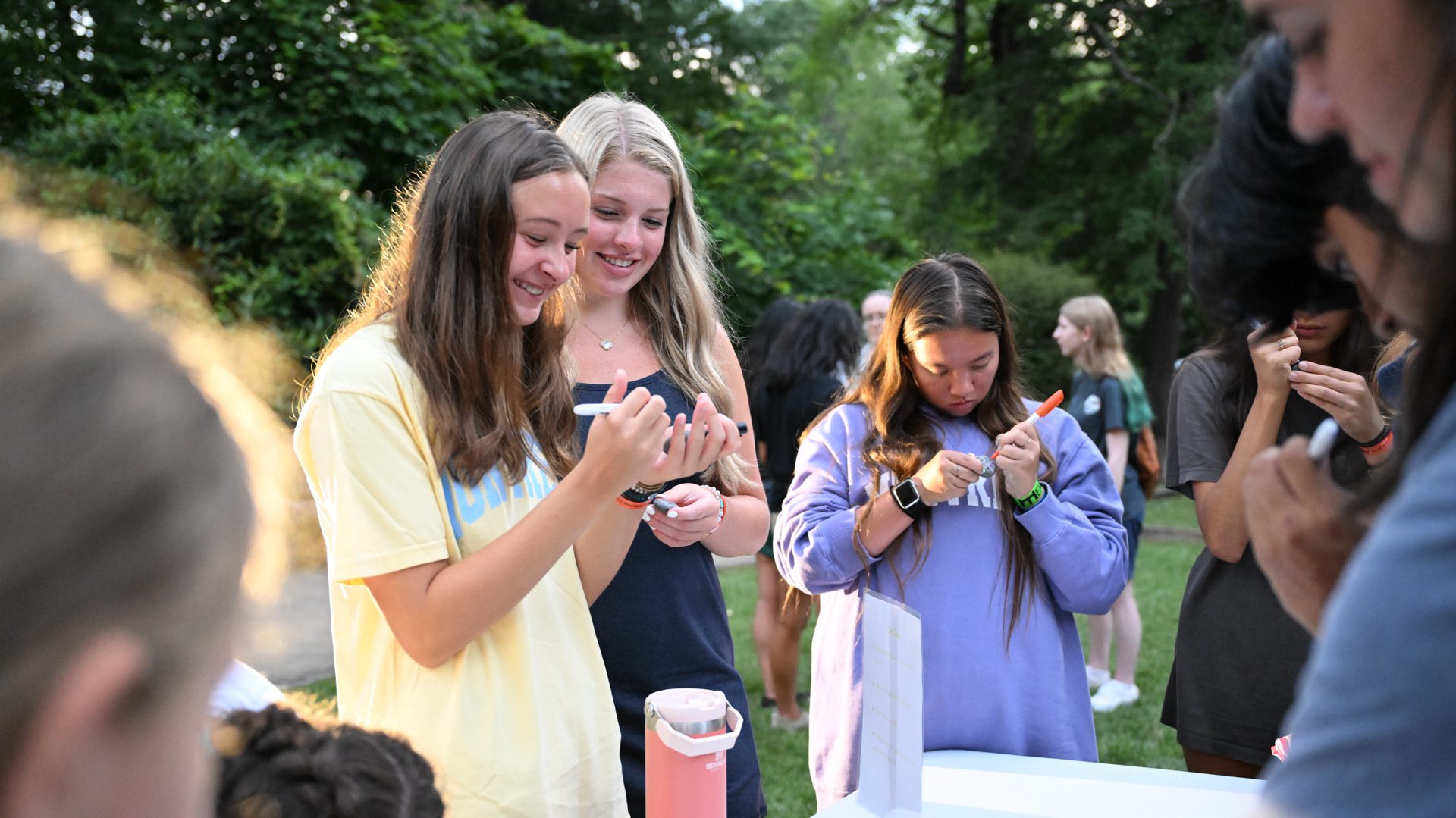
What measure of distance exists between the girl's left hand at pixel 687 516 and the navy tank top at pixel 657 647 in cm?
9

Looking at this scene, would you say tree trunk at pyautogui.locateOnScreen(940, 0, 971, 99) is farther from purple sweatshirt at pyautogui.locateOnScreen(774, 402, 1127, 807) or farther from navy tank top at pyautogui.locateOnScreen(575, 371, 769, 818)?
navy tank top at pyautogui.locateOnScreen(575, 371, 769, 818)

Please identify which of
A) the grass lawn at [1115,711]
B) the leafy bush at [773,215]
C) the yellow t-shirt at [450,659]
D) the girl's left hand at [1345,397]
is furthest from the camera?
the leafy bush at [773,215]

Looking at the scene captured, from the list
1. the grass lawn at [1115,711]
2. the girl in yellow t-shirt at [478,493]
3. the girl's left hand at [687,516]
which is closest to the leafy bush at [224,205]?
the grass lawn at [1115,711]

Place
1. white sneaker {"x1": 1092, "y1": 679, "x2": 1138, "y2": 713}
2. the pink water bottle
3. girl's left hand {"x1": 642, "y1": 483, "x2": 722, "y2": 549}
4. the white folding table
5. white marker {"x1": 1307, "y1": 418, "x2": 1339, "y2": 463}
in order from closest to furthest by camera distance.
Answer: white marker {"x1": 1307, "y1": 418, "x2": 1339, "y2": 463} < the pink water bottle < the white folding table < girl's left hand {"x1": 642, "y1": 483, "x2": 722, "y2": 549} < white sneaker {"x1": 1092, "y1": 679, "x2": 1138, "y2": 713}

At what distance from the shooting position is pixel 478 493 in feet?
5.29

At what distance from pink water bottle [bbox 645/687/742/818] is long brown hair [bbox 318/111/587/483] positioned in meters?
0.45

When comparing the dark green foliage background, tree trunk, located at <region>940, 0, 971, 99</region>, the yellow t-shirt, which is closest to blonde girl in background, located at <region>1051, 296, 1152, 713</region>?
the dark green foliage background

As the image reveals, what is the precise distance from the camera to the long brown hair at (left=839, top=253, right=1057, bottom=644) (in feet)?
7.79

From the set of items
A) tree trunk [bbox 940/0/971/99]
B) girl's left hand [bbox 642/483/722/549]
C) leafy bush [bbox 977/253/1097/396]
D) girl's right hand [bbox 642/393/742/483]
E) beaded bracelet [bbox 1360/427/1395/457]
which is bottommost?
leafy bush [bbox 977/253/1097/396]

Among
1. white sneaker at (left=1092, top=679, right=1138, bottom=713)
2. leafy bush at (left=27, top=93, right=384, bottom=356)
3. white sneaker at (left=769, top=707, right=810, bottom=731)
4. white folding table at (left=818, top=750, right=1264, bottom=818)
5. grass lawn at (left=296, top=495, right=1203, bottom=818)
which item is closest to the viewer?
white folding table at (left=818, top=750, right=1264, bottom=818)

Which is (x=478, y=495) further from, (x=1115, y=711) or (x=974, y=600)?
(x=1115, y=711)

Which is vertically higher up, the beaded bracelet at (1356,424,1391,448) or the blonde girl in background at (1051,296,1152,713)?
the beaded bracelet at (1356,424,1391,448)

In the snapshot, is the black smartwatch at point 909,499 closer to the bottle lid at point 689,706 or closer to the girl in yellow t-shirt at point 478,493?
the girl in yellow t-shirt at point 478,493

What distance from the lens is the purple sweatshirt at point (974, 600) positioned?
88.5 inches
